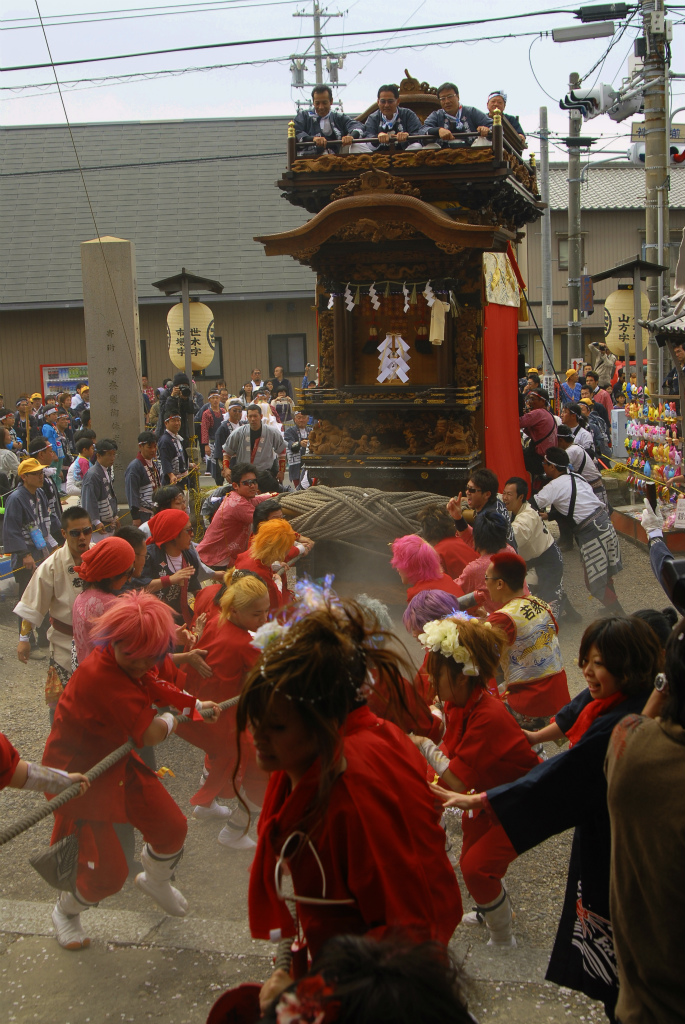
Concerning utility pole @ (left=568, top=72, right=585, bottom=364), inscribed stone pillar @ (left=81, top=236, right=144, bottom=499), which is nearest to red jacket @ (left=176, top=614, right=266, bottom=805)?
inscribed stone pillar @ (left=81, top=236, right=144, bottom=499)

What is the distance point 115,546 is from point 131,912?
177 cm

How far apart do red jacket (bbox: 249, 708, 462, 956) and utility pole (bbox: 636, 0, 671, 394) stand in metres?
12.4

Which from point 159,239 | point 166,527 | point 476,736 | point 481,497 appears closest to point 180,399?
point 481,497

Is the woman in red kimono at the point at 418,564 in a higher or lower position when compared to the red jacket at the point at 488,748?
higher

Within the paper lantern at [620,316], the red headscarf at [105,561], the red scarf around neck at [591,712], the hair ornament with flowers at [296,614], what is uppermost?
the paper lantern at [620,316]

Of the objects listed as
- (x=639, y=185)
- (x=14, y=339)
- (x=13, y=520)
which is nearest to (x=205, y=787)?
(x=13, y=520)

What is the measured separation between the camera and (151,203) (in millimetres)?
26516

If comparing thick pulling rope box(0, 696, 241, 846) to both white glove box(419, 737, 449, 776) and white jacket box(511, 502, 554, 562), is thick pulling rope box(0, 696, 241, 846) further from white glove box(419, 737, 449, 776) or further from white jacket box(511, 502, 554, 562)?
white jacket box(511, 502, 554, 562)

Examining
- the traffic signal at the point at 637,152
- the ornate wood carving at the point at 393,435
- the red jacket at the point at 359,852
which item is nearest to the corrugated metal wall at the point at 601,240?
the traffic signal at the point at 637,152

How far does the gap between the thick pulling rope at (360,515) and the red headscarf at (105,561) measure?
10.7 ft

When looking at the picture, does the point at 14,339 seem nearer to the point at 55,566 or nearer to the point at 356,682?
the point at 55,566

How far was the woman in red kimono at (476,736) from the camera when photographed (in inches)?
130

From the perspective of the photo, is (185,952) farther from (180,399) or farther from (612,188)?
(612,188)

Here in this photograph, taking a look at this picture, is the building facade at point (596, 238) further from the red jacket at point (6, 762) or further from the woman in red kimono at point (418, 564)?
the red jacket at point (6, 762)
